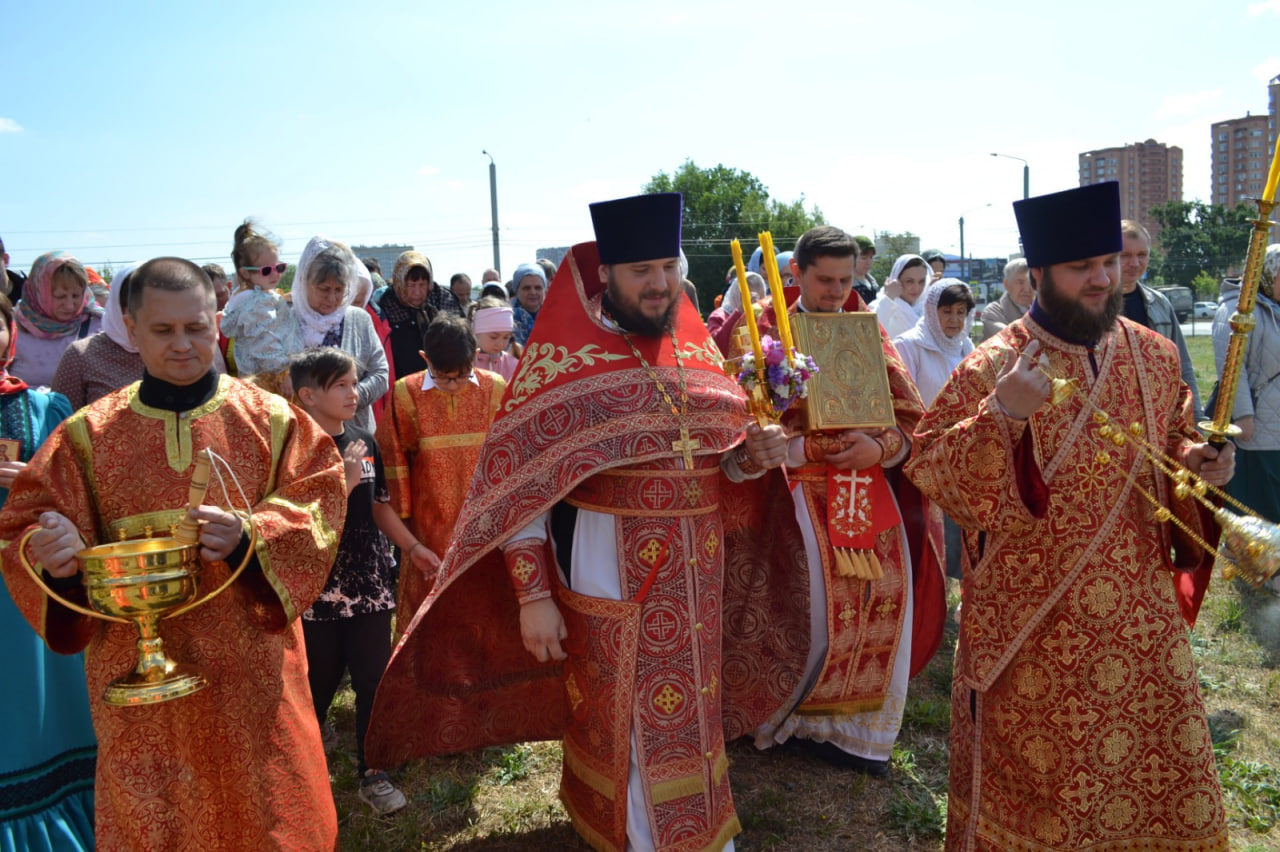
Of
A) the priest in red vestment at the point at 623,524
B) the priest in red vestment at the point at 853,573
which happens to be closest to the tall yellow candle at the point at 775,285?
the priest in red vestment at the point at 623,524

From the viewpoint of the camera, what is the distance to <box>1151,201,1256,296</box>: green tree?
45906 mm

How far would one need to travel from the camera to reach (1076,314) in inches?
122

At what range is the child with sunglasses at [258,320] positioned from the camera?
17.1ft

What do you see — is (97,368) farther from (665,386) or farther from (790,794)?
(790,794)

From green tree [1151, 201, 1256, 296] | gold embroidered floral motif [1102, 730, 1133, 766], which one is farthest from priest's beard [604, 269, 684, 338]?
A: green tree [1151, 201, 1256, 296]

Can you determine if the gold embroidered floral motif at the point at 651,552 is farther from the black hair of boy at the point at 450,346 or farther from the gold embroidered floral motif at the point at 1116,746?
the black hair of boy at the point at 450,346

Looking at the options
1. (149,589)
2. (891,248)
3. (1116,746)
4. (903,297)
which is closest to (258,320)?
(149,589)

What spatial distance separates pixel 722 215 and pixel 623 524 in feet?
198

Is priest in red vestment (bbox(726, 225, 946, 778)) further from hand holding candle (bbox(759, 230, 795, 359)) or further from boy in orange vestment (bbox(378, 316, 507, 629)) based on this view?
boy in orange vestment (bbox(378, 316, 507, 629))

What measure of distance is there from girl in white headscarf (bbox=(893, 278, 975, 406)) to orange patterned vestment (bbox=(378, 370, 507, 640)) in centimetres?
267

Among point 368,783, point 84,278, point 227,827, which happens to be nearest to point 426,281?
point 84,278

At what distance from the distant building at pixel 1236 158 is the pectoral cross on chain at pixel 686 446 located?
57147 mm

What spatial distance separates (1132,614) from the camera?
3.01 meters

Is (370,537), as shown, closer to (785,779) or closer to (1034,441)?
(785,779)
